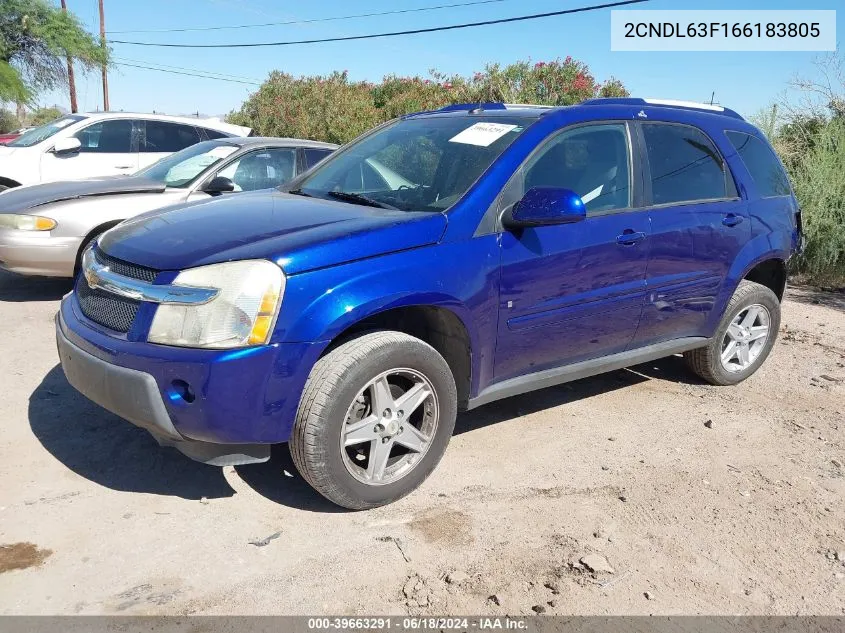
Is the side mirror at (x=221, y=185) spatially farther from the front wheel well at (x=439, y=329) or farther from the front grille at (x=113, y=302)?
the front wheel well at (x=439, y=329)

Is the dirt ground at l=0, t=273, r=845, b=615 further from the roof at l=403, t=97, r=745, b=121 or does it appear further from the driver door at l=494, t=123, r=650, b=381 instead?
the roof at l=403, t=97, r=745, b=121

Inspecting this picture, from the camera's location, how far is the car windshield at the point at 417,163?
3.79 m

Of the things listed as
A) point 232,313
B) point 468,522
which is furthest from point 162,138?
point 468,522

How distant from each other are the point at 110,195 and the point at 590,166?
4417 millimetres

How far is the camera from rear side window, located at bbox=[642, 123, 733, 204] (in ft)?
14.5

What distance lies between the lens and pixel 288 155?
731 centimetres

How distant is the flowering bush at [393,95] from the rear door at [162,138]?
5027 millimetres

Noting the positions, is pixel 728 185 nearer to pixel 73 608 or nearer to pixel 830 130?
pixel 73 608

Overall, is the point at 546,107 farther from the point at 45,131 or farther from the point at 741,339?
the point at 45,131

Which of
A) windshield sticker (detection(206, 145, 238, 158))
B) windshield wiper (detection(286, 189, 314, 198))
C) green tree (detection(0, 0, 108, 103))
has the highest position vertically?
green tree (detection(0, 0, 108, 103))

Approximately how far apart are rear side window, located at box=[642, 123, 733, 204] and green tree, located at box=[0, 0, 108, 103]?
3010 centimetres

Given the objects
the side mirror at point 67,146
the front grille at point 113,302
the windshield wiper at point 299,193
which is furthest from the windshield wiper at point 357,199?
the side mirror at point 67,146

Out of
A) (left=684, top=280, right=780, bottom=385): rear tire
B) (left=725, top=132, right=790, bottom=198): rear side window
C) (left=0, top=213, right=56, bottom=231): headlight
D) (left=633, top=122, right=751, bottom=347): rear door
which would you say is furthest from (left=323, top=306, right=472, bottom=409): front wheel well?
(left=0, top=213, right=56, bottom=231): headlight

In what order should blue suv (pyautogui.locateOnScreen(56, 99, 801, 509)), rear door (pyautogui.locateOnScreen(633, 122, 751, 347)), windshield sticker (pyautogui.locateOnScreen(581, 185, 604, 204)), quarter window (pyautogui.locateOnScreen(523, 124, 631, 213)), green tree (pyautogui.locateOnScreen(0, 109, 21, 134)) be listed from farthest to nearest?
1. green tree (pyautogui.locateOnScreen(0, 109, 21, 134))
2. rear door (pyautogui.locateOnScreen(633, 122, 751, 347))
3. windshield sticker (pyautogui.locateOnScreen(581, 185, 604, 204))
4. quarter window (pyautogui.locateOnScreen(523, 124, 631, 213))
5. blue suv (pyautogui.locateOnScreen(56, 99, 801, 509))
